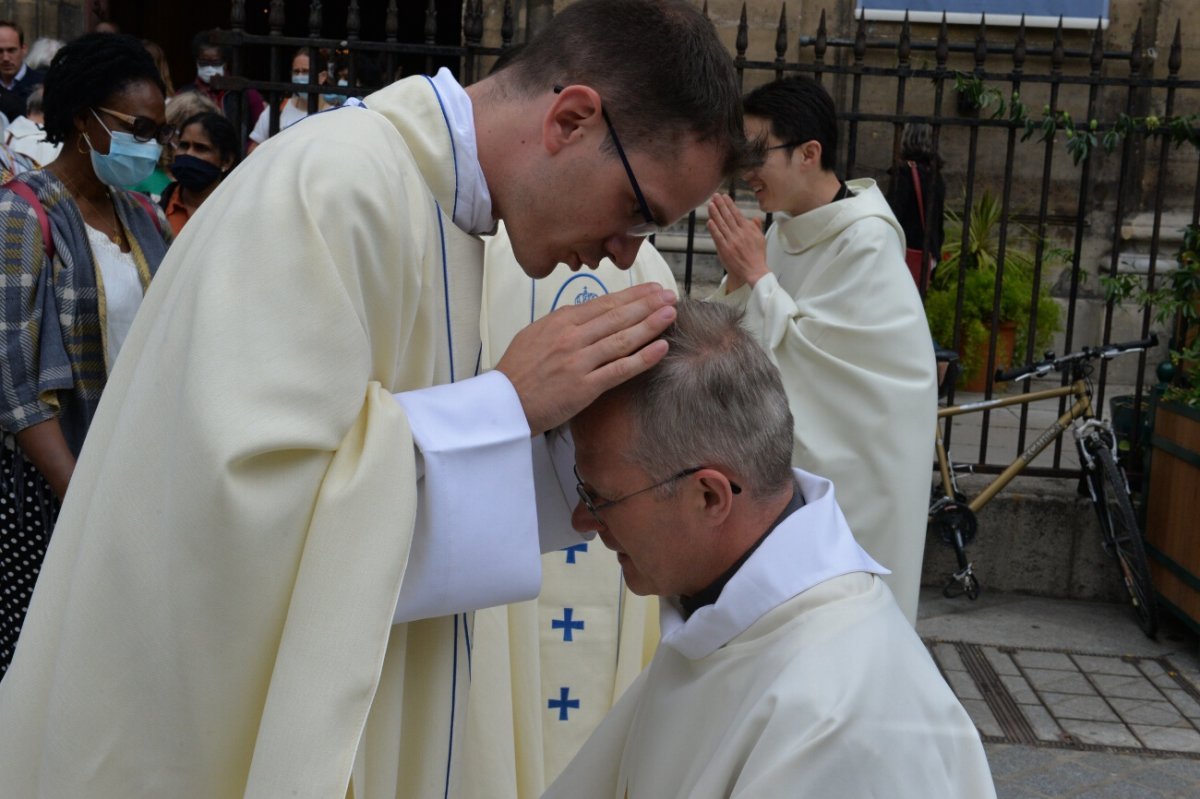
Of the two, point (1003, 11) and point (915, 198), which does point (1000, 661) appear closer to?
point (915, 198)

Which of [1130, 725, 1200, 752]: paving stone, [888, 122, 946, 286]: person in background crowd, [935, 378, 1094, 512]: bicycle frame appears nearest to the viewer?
[1130, 725, 1200, 752]: paving stone

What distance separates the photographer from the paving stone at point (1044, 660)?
5352mm

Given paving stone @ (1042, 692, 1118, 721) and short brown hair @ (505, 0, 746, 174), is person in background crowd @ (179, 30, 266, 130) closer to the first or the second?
paving stone @ (1042, 692, 1118, 721)

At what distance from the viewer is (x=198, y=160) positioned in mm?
5227

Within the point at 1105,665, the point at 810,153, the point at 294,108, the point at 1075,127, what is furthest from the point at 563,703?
the point at 294,108

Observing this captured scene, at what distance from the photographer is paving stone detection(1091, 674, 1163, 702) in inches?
200

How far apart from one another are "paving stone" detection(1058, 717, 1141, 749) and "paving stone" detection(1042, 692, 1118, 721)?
0.14ft

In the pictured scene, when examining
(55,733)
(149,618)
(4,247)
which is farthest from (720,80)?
(4,247)

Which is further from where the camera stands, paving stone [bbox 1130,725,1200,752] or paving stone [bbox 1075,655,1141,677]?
paving stone [bbox 1075,655,1141,677]

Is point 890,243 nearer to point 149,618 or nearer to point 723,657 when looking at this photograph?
point 723,657

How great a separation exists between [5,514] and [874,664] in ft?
7.70

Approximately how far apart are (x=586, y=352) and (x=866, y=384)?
2.54m

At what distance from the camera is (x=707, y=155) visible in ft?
6.03

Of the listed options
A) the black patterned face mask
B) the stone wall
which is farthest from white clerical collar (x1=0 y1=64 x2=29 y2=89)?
the black patterned face mask
